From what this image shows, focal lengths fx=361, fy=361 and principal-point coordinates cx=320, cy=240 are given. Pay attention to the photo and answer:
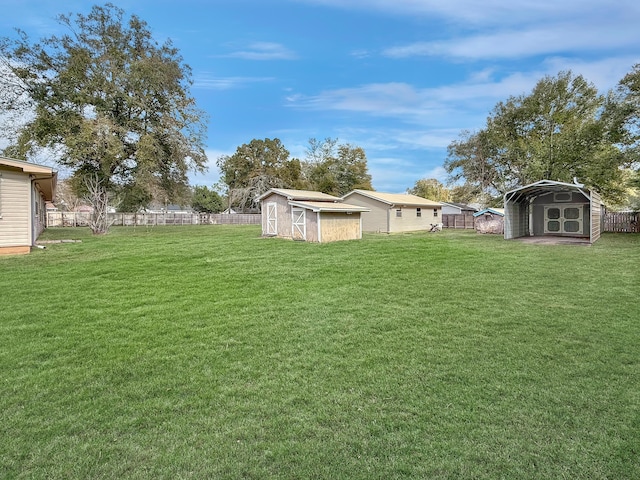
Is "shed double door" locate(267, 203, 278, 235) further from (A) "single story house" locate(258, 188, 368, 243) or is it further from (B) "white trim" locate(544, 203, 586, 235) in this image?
(B) "white trim" locate(544, 203, 586, 235)

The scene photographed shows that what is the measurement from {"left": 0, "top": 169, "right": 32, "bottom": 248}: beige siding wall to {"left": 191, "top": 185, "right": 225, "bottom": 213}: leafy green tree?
45.6 metres

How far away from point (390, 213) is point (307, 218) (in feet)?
24.4

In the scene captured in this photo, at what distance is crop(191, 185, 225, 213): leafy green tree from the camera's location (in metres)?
56.6

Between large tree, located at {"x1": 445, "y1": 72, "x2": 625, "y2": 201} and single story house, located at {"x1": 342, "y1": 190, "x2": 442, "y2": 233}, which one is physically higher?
large tree, located at {"x1": 445, "y1": 72, "x2": 625, "y2": 201}

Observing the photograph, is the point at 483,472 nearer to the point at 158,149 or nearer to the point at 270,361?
the point at 270,361

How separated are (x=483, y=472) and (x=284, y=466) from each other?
121 centimetres

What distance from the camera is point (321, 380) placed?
3418 mm

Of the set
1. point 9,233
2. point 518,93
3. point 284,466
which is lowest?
point 284,466

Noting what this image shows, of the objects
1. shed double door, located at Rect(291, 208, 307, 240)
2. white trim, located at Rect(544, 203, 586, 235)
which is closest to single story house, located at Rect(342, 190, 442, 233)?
shed double door, located at Rect(291, 208, 307, 240)

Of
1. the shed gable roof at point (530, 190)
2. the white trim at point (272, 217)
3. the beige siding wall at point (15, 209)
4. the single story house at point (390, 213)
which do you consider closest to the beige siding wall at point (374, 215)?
the single story house at point (390, 213)

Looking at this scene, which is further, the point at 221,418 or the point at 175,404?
the point at 175,404

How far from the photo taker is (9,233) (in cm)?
1138

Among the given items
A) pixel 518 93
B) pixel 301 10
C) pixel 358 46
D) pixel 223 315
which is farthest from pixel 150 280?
pixel 518 93

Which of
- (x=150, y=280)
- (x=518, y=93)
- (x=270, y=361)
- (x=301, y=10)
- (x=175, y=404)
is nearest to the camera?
(x=175, y=404)
